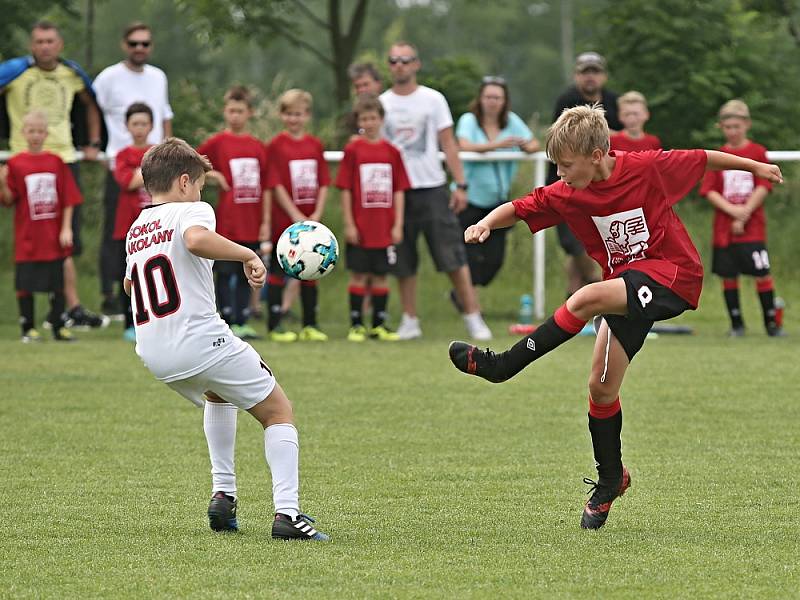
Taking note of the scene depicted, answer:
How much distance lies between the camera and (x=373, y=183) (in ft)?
37.7

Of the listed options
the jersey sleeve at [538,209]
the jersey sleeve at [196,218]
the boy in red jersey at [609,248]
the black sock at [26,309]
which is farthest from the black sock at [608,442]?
the black sock at [26,309]

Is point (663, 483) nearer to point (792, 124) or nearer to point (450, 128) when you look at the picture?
point (450, 128)

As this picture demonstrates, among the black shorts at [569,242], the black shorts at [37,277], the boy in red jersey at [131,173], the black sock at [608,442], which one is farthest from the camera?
the black shorts at [569,242]

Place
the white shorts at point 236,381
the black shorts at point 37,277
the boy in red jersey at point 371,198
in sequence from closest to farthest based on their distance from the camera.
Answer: the white shorts at point 236,381 → the black shorts at point 37,277 → the boy in red jersey at point 371,198

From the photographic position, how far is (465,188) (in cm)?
1186

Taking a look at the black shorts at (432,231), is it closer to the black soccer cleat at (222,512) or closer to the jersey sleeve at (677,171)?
the jersey sleeve at (677,171)

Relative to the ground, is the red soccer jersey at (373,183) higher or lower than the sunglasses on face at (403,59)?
lower

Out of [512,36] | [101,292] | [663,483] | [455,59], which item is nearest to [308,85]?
[512,36]

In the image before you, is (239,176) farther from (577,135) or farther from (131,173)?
(577,135)

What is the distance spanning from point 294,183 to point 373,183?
64 centimetres

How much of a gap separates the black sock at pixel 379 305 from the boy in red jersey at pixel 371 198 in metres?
0.05

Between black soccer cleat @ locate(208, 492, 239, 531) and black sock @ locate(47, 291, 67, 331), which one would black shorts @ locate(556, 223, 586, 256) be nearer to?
black sock @ locate(47, 291, 67, 331)

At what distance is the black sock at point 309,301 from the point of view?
38.0 ft

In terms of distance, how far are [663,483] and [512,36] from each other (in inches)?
2522
